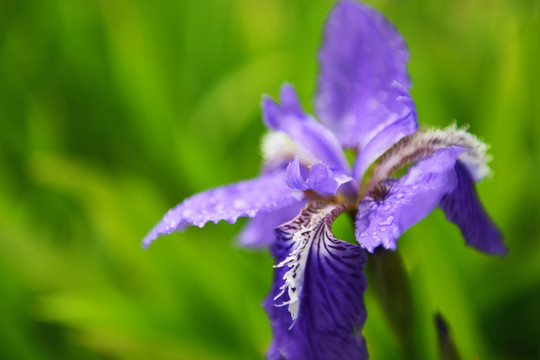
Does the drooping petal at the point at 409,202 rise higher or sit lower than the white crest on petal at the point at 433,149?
lower

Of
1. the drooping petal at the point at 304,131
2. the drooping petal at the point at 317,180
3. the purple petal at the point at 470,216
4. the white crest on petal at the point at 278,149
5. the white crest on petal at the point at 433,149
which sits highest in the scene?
the white crest on petal at the point at 278,149

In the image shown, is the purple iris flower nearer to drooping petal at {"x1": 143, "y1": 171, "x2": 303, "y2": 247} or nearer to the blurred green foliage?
drooping petal at {"x1": 143, "y1": 171, "x2": 303, "y2": 247}

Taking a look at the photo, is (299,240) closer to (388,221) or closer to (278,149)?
(388,221)

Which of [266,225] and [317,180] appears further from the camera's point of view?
[266,225]

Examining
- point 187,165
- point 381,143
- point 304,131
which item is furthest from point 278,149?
point 187,165

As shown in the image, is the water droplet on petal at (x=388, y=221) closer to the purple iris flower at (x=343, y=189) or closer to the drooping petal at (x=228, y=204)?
the purple iris flower at (x=343, y=189)

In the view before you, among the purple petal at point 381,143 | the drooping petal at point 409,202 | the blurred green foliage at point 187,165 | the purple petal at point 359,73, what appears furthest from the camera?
the blurred green foliage at point 187,165

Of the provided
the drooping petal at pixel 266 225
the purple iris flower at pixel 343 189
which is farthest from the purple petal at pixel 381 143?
the drooping petal at pixel 266 225
